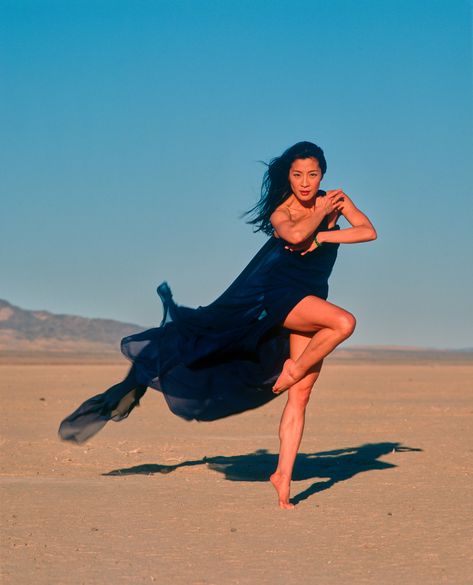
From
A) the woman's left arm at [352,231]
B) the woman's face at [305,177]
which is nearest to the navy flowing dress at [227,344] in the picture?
the woman's left arm at [352,231]

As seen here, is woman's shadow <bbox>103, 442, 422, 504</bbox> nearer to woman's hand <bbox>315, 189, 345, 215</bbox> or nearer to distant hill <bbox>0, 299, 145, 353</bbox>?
woman's hand <bbox>315, 189, 345, 215</bbox>

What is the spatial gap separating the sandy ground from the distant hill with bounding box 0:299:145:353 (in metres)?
102

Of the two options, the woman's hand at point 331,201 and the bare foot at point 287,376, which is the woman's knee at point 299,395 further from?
the woman's hand at point 331,201

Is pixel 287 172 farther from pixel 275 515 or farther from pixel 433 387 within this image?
pixel 433 387

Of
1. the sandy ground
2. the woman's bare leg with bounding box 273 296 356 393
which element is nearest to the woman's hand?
the woman's bare leg with bounding box 273 296 356 393

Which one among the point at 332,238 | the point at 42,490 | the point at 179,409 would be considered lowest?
the point at 42,490

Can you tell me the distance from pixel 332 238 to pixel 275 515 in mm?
1890

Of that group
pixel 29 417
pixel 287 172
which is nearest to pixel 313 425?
pixel 29 417

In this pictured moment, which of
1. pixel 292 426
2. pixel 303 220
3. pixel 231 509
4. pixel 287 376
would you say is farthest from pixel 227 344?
pixel 231 509

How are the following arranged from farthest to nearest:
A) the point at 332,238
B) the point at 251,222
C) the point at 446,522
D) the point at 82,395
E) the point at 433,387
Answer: the point at 433,387 → the point at 82,395 → the point at 251,222 → the point at 332,238 → the point at 446,522

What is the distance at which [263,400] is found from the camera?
8.80 metres

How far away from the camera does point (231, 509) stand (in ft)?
25.3

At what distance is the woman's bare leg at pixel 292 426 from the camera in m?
7.80

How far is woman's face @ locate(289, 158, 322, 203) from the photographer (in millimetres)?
8008
